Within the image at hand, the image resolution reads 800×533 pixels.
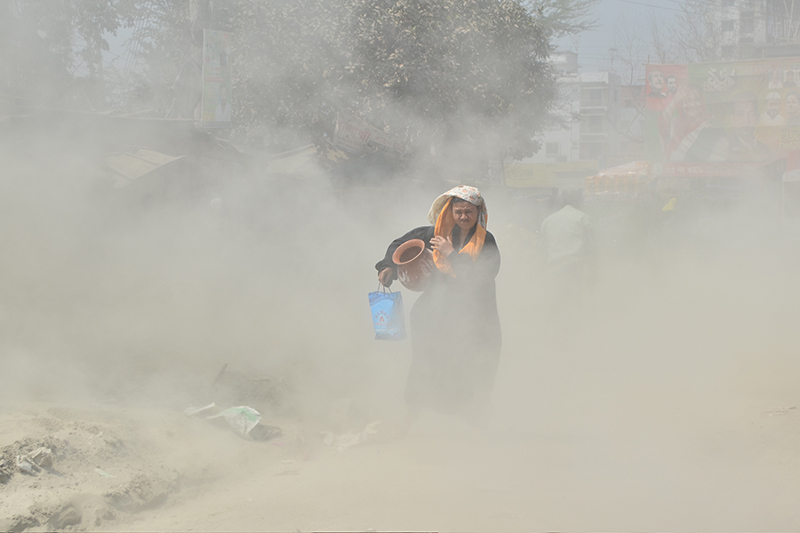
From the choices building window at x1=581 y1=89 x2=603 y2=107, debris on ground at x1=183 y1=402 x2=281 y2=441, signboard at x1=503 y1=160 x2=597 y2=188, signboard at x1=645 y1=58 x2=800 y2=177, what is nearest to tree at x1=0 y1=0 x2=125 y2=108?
debris on ground at x1=183 y1=402 x2=281 y2=441

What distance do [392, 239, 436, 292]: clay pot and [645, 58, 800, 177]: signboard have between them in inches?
538

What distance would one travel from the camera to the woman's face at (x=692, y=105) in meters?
15.3

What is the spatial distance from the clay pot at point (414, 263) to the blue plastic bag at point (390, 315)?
0.40ft

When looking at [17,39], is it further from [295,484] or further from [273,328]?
[295,484]

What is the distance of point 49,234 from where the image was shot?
5699mm

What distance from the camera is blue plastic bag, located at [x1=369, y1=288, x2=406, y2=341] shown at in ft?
12.1

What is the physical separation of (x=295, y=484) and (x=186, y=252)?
410 centimetres

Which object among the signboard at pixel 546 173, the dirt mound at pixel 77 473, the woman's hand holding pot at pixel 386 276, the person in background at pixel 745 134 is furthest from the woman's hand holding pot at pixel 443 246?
the signboard at pixel 546 173

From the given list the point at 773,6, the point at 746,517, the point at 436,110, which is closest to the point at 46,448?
the point at 746,517

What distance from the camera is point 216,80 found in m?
8.68

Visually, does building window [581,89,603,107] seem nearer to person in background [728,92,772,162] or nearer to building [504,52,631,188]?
building [504,52,631,188]

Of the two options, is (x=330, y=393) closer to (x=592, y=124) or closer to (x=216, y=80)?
(x=216, y=80)

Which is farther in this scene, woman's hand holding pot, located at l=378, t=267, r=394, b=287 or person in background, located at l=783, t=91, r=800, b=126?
person in background, located at l=783, t=91, r=800, b=126

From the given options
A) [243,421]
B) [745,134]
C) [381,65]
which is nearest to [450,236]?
[243,421]
